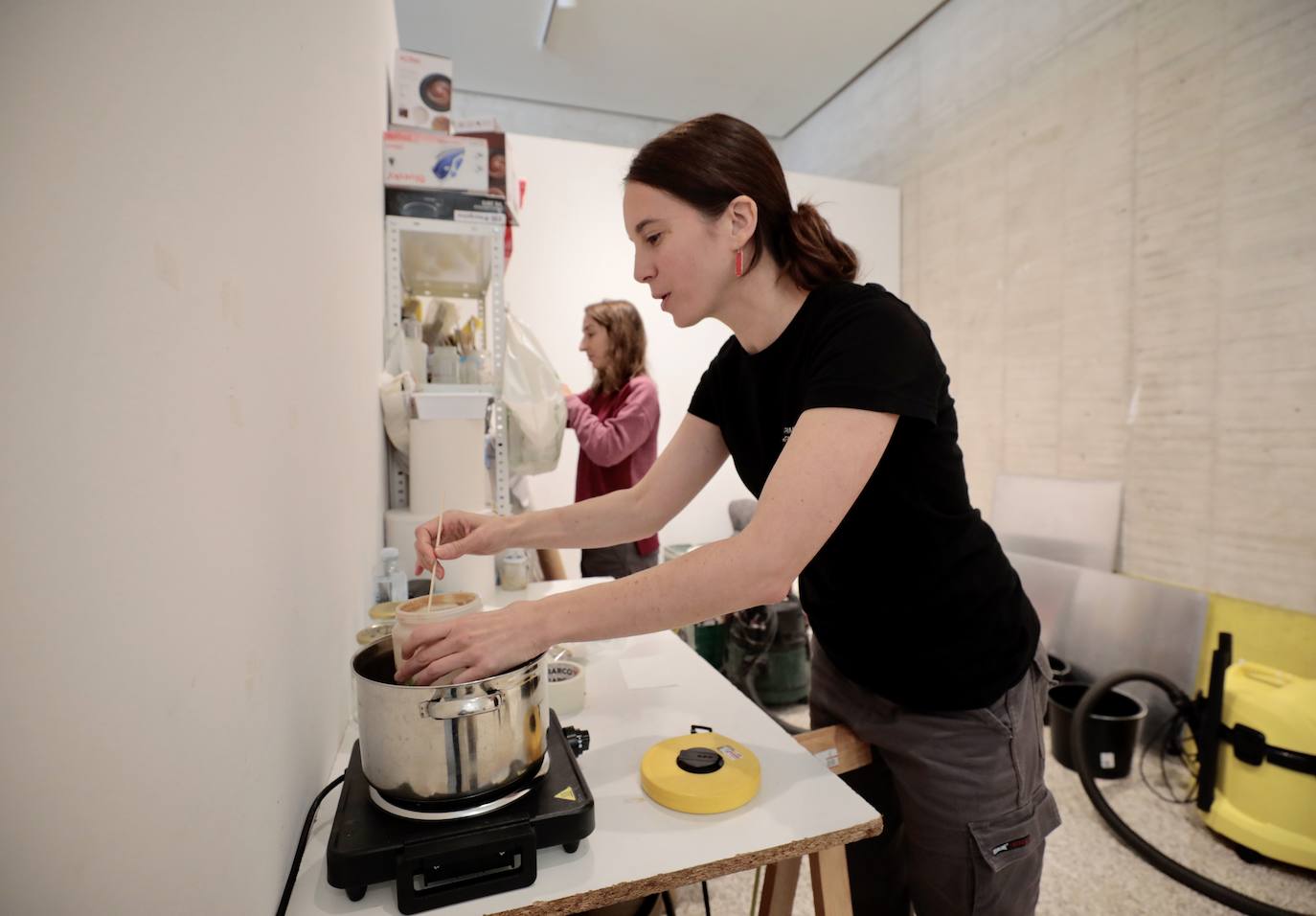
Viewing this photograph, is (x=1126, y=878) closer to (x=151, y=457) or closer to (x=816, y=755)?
(x=816, y=755)

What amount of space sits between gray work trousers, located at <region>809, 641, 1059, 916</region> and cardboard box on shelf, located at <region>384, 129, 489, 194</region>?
1692 mm

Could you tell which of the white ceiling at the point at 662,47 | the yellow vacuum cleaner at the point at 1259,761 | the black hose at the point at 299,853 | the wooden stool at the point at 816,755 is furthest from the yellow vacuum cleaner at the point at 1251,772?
the white ceiling at the point at 662,47

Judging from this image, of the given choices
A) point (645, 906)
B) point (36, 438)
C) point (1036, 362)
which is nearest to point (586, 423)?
point (645, 906)

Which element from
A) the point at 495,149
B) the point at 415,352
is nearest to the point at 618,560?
the point at 415,352

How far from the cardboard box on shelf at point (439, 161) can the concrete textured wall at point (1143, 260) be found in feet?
9.05

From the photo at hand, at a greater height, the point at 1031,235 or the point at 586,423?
the point at 1031,235

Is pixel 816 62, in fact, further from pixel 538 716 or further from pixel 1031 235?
pixel 538 716

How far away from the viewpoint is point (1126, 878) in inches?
72.6

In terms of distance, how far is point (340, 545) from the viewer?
1101 mm

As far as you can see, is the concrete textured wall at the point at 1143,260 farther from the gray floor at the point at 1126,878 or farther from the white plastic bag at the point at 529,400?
the white plastic bag at the point at 529,400

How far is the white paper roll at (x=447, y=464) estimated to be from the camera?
1674 millimetres

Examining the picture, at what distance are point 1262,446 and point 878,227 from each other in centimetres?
248

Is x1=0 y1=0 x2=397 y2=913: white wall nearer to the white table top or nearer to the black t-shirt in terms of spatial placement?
the white table top

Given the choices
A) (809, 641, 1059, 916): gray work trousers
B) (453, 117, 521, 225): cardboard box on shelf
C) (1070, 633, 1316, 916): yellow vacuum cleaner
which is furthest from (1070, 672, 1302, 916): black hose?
(453, 117, 521, 225): cardboard box on shelf
